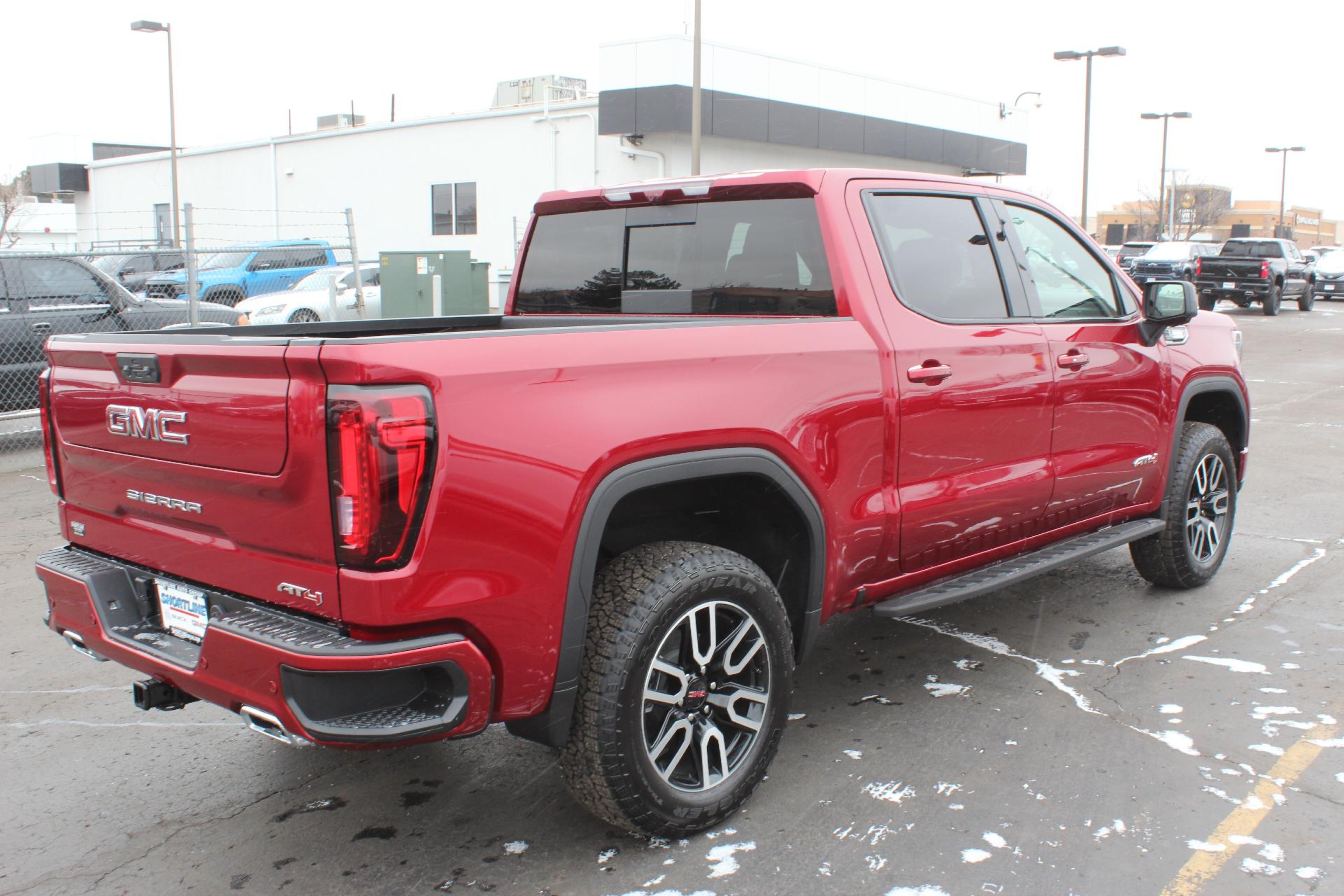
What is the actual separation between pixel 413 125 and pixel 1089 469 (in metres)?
26.9

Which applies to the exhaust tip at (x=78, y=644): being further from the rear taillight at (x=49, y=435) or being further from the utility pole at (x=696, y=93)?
the utility pole at (x=696, y=93)

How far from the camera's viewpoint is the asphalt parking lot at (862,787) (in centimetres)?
314

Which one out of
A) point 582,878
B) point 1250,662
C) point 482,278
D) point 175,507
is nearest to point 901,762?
point 582,878

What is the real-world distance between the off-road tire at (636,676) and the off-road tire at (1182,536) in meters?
2.94

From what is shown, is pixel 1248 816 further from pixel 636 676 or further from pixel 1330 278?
pixel 1330 278

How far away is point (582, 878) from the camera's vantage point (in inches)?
122

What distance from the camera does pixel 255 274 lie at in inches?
830

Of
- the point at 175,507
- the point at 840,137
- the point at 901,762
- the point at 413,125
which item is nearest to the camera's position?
the point at 175,507

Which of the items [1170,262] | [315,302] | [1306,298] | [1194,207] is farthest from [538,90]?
[1194,207]

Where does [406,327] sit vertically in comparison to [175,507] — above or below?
above

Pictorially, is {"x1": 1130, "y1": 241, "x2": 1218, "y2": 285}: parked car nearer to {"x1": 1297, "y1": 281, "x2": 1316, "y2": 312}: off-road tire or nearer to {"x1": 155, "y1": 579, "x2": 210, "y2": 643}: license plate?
{"x1": 1297, "y1": 281, "x2": 1316, "y2": 312}: off-road tire

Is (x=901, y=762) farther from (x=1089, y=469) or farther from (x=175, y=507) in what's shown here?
(x=175, y=507)

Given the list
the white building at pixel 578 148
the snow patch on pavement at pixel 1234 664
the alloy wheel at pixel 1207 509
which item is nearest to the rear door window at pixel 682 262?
the snow patch on pavement at pixel 1234 664

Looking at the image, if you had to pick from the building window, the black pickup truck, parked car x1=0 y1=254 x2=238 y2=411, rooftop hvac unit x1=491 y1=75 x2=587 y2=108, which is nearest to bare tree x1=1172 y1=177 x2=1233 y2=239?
the black pickup truck
